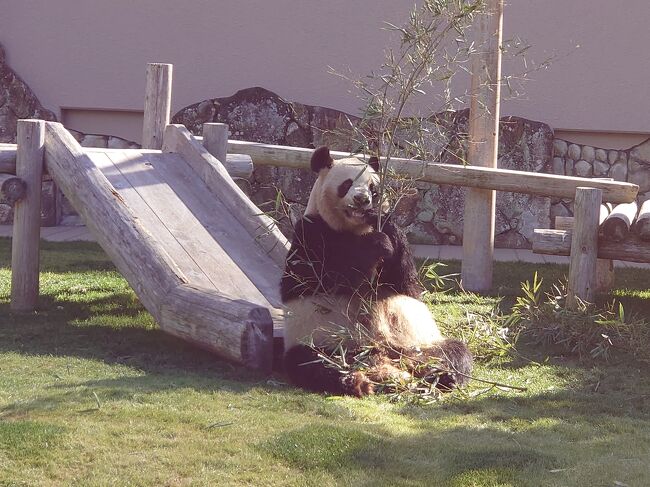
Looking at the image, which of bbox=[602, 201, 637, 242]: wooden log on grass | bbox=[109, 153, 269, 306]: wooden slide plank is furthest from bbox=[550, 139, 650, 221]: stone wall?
bbox=[109, 153, 269, 306]: wooden slide plank

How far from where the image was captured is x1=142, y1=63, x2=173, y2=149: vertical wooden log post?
25.0ft

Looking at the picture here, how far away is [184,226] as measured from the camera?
6332 mm

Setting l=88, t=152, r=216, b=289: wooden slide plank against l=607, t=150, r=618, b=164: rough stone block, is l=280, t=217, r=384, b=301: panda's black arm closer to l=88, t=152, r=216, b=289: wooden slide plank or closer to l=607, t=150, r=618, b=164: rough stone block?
l=88, t=152, r=216, b=289: wooden slide plank

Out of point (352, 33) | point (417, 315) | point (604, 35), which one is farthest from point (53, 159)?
point (604, 35)

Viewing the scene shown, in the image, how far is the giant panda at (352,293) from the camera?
476 centimetres

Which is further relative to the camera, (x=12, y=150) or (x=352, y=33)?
(x=352, y=33)

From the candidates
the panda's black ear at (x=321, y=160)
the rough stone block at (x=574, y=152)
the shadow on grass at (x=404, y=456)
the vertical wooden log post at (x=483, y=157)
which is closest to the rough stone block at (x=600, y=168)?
the rough stone block at (x=574, y=152)

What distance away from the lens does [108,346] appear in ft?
17.9

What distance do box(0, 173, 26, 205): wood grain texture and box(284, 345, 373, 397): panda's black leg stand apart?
246 centimetres

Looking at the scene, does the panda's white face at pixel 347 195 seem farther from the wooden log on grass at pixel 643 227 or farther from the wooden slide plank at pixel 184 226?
the wooden log on grass at pixel 643 227

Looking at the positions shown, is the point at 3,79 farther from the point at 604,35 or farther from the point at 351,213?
the point at 351,213

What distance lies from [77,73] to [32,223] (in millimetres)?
4691

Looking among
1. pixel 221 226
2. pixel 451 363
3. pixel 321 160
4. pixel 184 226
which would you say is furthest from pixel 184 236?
pixel 451 363

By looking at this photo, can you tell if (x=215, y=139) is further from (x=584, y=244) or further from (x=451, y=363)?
(x=451, y=363)
